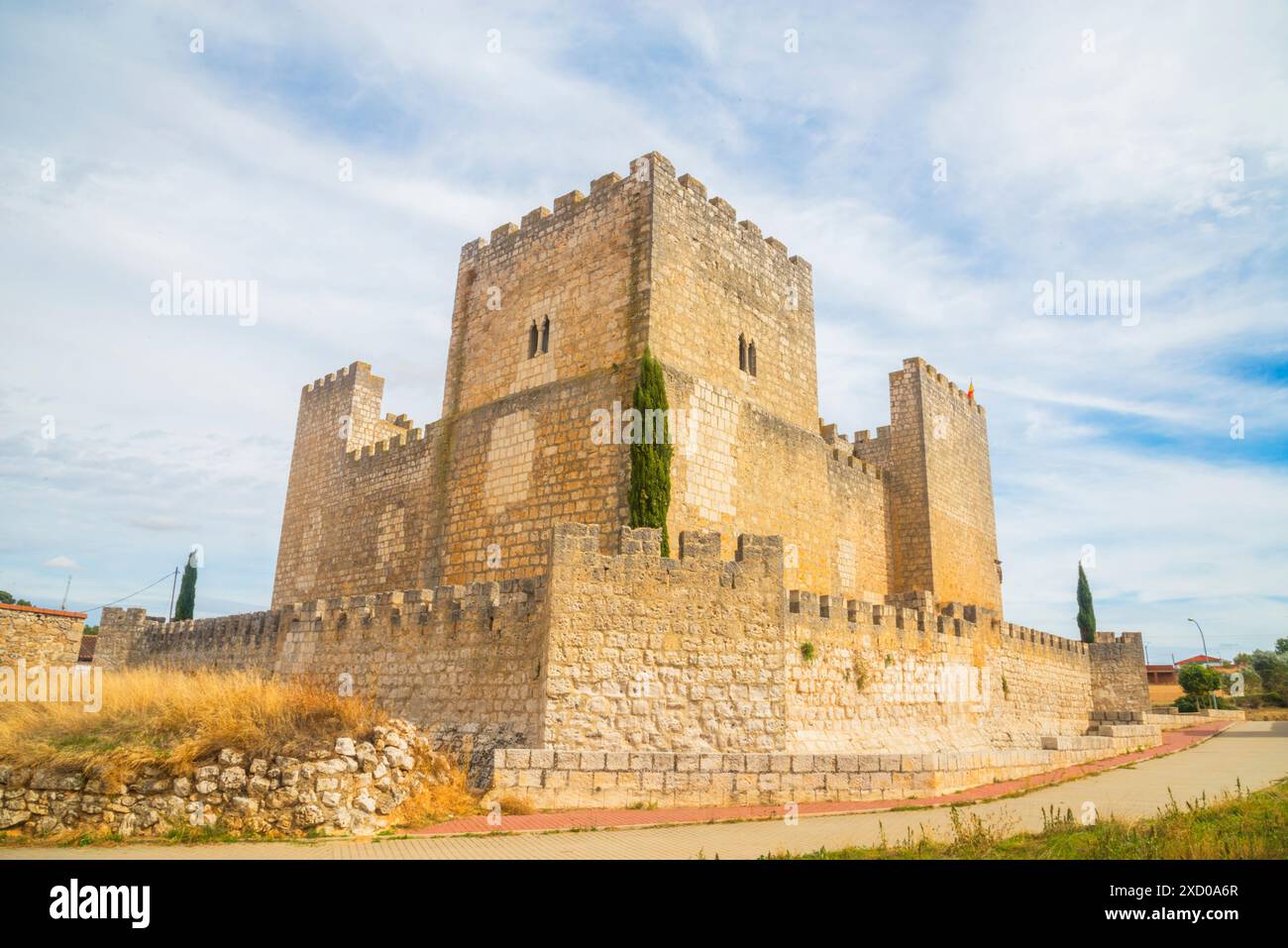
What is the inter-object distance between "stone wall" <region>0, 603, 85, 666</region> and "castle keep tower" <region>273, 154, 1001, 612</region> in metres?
6.17

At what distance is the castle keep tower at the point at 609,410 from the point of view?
1669 cm

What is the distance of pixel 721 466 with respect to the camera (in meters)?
17.1

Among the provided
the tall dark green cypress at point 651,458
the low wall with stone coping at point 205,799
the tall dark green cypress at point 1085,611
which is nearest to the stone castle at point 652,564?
the tall dark green cypress at point 651,458

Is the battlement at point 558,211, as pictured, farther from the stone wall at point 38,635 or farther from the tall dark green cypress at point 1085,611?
the tall dark green cypress at point 1085,611

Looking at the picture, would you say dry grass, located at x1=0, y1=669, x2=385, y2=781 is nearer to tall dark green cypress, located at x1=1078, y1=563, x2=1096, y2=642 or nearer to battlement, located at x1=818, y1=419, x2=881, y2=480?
battlement, located at x1=818, y1=419, x2=881, y2=480

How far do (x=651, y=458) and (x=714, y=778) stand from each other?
6.26 metres

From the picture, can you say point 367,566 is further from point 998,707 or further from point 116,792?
point 998,707

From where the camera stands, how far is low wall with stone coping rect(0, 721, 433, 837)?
29.5 ft

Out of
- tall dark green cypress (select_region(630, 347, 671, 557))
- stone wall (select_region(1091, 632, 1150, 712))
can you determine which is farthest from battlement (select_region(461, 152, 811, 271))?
stone wall (select_region(1091, 632, 1150, 712))

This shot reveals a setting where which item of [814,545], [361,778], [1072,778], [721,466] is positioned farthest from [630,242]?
[1072,778]

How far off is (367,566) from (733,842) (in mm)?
16948

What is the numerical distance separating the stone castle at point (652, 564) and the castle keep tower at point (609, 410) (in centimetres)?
8

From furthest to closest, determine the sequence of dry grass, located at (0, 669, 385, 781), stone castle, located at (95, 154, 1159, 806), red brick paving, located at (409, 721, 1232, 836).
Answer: stone castle, located at (95, 154, 1159, 806) → red brick paving, located at (409, 721, 1232, 836) → dry grass, located at (0, 669, 385, 781)
